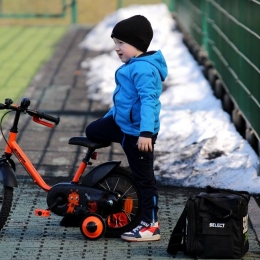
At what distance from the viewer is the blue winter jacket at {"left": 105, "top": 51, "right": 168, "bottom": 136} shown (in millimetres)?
5867

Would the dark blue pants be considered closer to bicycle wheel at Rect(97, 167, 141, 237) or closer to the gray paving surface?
bicycle wheel at Rect(97, 167, 141, 237)

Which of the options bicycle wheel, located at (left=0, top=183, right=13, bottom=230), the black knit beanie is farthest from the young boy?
bicycle wheel, located at (left=0, top=183, right=13, bottom=230)

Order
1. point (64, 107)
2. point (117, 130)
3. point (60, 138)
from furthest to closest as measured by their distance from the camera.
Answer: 1. point (64, 107)
2. point (60, 138)
3. point (117, 130)

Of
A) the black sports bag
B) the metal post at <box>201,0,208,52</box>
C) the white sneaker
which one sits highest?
the black sports bag

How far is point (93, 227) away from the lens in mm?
6168

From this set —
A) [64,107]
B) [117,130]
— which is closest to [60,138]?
[64,107]

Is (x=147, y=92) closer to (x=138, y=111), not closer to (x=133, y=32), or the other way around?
(x=138, y=111)

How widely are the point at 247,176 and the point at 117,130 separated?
2.11m

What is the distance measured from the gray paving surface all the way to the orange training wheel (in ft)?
0.16

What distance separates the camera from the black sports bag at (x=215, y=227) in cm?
575

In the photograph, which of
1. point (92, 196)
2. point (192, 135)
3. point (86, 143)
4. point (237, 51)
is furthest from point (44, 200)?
point (237, 51)

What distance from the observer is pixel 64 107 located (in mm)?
12031

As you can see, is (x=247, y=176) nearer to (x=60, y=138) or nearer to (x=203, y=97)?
(x=60, y=138)

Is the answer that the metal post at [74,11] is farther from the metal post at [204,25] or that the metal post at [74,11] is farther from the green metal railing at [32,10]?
the metal post at [204,25]
